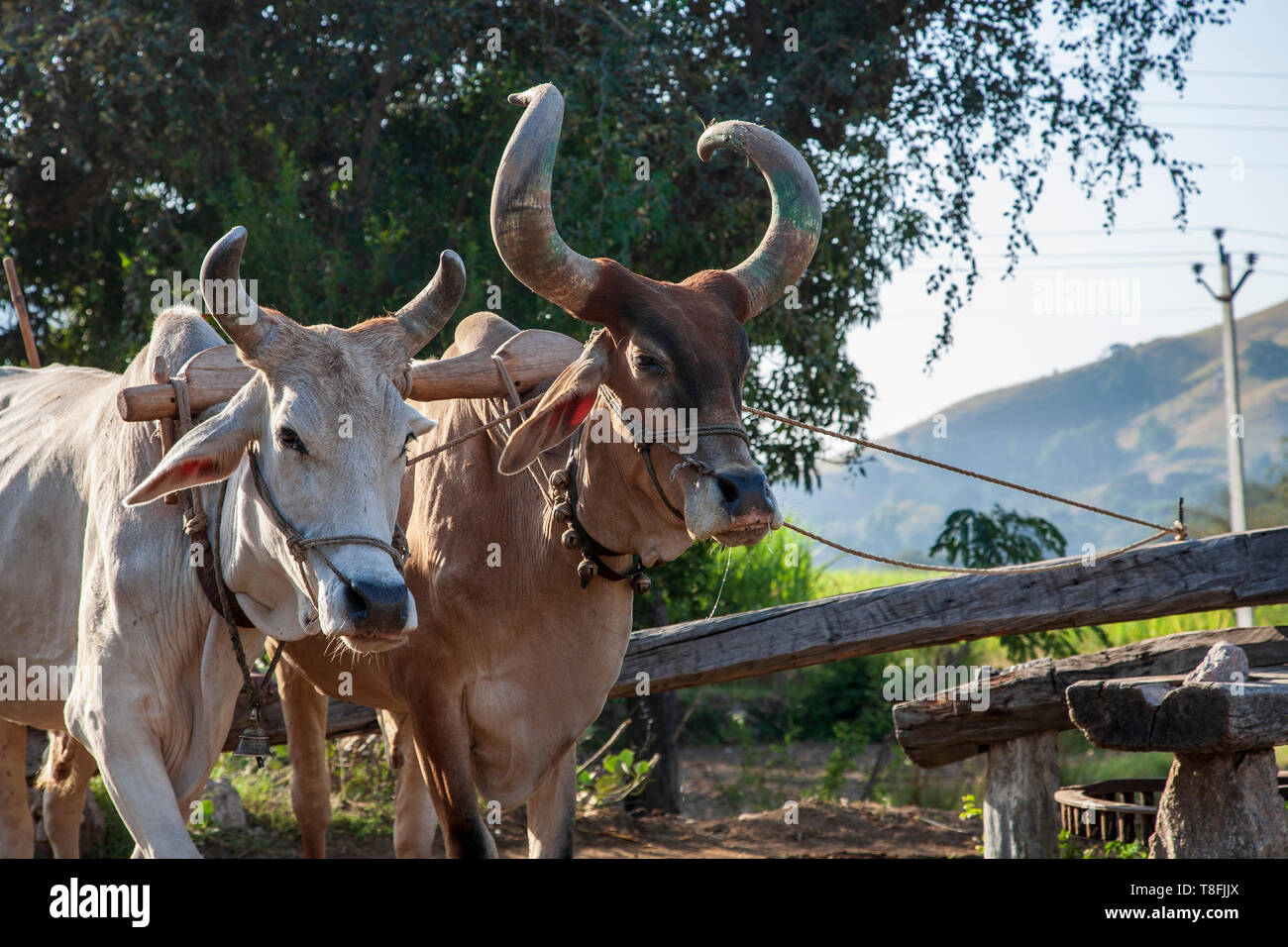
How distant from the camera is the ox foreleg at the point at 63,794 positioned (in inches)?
176

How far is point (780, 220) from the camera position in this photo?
3873mm

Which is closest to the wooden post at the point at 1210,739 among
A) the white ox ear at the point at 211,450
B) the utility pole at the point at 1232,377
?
the white ox ear at the point at 211,450

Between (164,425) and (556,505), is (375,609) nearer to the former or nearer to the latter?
(164,425)

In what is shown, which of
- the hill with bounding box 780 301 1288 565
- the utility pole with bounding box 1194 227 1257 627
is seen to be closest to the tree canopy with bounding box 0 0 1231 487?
the utility pole with bounding box 1194 227 1257 627

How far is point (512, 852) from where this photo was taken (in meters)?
→ 6.60

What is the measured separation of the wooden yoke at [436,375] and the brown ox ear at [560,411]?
11.1 inches

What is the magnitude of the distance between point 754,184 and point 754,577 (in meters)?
3.32

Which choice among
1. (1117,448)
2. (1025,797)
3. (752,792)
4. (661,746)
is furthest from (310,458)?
(1117,448)

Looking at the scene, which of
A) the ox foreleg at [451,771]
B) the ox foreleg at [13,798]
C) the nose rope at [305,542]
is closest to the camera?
the nose rope at [305,542]

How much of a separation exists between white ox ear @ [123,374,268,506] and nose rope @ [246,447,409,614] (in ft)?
0.20

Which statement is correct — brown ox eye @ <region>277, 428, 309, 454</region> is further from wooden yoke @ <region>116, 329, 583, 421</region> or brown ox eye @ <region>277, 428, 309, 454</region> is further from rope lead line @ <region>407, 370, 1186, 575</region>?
rope lead line @ <region>407, 370, 1186, 575</region>

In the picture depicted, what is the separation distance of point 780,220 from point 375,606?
1864 millimetres

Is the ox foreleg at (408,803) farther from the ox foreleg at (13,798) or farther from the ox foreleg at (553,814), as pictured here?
the ox foreleg at (13,798)
